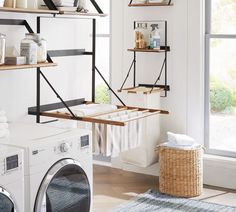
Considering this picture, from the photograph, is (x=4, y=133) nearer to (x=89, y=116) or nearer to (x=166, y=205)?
(x=89, y=116)

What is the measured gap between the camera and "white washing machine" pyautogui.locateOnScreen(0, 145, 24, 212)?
250cm

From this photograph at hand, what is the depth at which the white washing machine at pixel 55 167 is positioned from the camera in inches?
107

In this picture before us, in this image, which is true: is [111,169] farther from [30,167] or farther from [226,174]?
[30,167]

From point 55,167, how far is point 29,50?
0.88m

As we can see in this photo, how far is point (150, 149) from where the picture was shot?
14.8ft

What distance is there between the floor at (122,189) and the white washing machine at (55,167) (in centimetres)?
85

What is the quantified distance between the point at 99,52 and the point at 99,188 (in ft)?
4.80

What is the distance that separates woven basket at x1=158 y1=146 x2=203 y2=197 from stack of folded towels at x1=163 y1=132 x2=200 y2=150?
48 millimetres

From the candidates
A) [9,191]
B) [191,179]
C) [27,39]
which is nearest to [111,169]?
[191,179]

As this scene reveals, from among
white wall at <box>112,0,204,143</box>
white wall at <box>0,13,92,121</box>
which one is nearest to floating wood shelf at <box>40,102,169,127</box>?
white wall at <box>0,13,92,121</box>

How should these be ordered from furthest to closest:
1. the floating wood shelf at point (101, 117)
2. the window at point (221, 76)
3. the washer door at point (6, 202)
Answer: the window at point (221, 76)
the floating wood shelf at point (101, 117)
the washer door at point (6, 202)

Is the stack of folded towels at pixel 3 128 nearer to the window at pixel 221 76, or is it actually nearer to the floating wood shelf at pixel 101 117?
the floating wood shelf at pixel 101 117

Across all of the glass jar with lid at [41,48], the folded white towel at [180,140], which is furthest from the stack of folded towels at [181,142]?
the glass jar with lid at [41,48]

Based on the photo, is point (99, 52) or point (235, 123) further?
point (99, 52)
